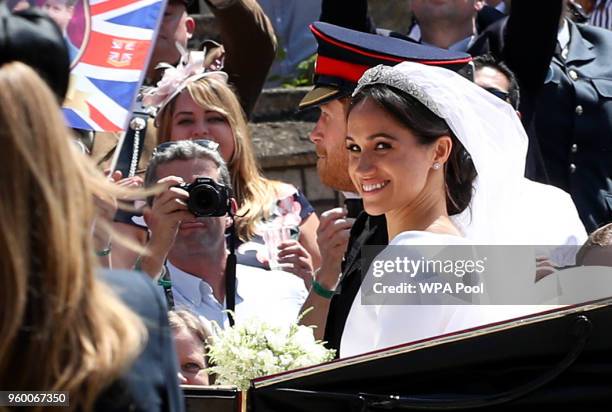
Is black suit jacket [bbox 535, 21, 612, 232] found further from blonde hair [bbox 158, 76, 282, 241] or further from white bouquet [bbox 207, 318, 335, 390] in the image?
white bouquet [bbox 207, 318, 335, 390]

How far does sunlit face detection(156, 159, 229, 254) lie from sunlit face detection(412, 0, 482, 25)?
151 centimetres

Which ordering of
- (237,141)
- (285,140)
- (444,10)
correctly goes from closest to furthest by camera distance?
(237,141)
(444,10)
(285,140)

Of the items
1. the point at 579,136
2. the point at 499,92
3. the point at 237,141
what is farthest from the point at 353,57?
the point at 579,136

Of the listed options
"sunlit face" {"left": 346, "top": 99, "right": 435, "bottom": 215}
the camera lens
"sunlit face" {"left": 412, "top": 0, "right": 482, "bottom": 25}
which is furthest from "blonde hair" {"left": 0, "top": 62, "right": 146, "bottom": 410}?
"sunlit face" {"left": 412, "top": 0, "right": 482, "bottom": 25}

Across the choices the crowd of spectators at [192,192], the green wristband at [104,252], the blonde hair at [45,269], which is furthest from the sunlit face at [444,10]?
the blonde hair at [45,269]

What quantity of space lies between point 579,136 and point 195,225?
1614 mm

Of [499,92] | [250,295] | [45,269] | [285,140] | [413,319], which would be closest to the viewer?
[45,269]

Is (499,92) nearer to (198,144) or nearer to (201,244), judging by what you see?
(198,144)

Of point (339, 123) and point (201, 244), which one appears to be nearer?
point (339, 123)

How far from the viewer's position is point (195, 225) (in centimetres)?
438

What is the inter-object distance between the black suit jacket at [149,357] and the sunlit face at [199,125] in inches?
117

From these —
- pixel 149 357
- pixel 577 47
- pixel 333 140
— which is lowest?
pixel 149 357

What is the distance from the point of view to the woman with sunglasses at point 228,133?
4.77 m

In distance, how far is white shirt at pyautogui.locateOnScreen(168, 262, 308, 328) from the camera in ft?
13.7
